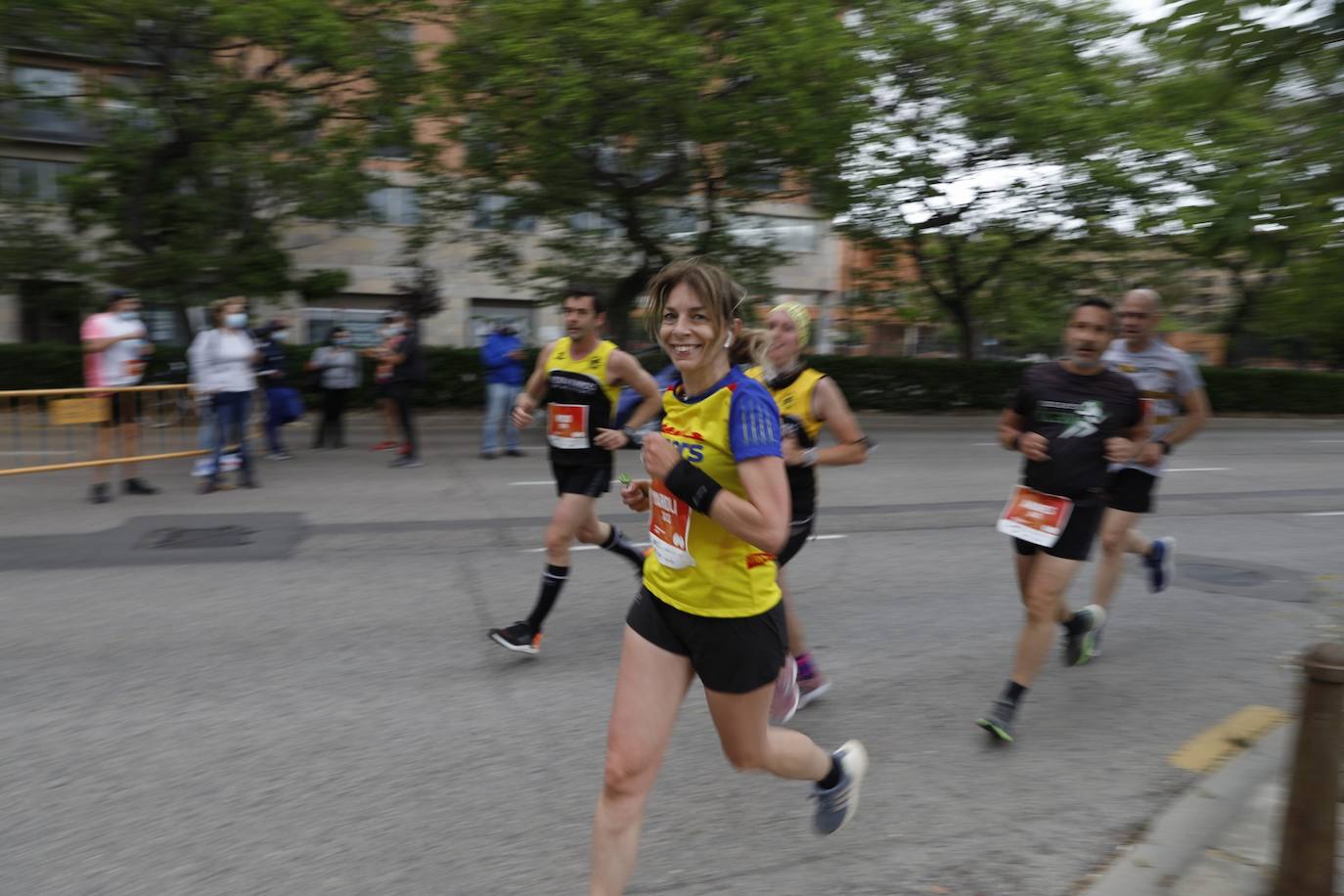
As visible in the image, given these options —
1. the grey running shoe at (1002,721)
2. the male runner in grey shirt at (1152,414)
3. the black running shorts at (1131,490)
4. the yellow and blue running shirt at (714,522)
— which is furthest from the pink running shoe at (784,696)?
the black running shorts at (1131,490)

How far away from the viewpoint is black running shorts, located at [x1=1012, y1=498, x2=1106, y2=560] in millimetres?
4418

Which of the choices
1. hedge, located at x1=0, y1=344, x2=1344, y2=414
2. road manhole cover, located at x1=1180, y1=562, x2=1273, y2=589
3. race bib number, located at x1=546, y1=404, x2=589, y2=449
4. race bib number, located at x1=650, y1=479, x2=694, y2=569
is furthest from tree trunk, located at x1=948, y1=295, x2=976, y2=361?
race bib number, located at x1=650, y1=479, x2=694, y2=569

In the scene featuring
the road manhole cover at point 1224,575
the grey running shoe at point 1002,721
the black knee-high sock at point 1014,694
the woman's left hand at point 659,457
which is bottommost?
the road manhole cover at point 1224,575

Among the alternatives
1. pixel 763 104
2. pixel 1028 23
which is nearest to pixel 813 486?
pixel 763 104

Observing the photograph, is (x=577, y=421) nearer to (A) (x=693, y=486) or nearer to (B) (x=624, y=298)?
(A) (x=693, y=486)

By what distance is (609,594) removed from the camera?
675 centimetres

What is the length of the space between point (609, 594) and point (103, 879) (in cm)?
383

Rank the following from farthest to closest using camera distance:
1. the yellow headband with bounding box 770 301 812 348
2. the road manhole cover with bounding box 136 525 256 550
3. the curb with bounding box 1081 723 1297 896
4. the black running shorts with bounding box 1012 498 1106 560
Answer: the road manhole cover with bounding box 136 525 256 550 < the yellow headband with bounding box 770 301 812 348 < the black running shorts with bounding box 1012 498 1106 560 < the curb with bounding box 1081 723 1297 896

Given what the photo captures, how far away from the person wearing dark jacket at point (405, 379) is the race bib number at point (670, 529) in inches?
417

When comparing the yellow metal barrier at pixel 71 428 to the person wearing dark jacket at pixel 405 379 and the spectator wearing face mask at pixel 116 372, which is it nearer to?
the spectator wearing face mask at pixel 116 372

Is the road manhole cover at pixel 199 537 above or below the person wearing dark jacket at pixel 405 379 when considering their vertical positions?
below

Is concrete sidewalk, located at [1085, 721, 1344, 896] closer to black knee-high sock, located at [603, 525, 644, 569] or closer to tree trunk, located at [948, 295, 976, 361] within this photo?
black knee-high sock, located at [603, 525, 644, 569]

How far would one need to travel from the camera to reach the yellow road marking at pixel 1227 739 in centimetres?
420

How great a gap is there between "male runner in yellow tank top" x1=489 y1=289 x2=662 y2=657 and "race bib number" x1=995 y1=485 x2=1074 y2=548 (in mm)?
1857
